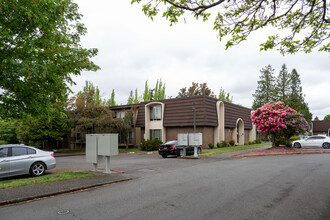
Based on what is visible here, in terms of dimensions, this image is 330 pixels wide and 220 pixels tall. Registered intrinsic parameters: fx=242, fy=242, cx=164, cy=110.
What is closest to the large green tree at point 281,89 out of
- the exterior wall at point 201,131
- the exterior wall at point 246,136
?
the exterior wall at point 246,136

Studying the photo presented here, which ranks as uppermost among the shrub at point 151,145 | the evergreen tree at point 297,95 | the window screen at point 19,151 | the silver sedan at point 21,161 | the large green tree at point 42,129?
the evergreen tree at point 297,95

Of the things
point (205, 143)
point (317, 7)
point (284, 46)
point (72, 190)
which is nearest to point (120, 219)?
point (72, 190)

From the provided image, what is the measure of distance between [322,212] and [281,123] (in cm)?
1882

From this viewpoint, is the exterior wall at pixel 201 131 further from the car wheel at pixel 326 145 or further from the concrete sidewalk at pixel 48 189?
the concrete sidewalk at pixel 48 189

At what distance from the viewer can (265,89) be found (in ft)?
197

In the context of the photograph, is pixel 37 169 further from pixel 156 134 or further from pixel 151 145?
pixel 156 134

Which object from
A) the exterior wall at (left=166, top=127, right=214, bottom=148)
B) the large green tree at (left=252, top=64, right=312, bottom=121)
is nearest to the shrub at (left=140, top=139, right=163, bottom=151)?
the exterior wall at (left=166, top=127, right=214, bottom=148)

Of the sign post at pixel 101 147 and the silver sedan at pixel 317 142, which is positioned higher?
the sign post at pixel 101 147

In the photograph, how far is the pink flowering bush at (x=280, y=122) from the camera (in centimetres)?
2320

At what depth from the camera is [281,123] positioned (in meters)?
23.0

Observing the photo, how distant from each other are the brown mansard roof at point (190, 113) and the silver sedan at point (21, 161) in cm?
1927

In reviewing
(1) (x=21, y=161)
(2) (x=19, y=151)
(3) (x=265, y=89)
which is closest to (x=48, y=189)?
(1) (x=21, y=161)

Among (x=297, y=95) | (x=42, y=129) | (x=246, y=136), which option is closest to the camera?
(x=42, y=129)

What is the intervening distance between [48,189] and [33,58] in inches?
179
